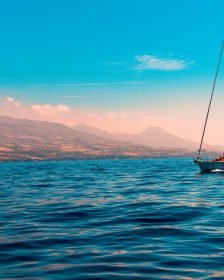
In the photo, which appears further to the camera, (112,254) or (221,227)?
(221,227)

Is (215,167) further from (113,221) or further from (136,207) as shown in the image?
(113,221)

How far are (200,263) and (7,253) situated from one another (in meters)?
6.49

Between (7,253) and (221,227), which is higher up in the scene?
(221,227)

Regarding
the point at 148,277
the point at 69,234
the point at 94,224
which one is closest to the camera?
the point at 148,277

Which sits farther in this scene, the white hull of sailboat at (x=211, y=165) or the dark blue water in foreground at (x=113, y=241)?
the white hull of sailboat at (x=211, y=165)

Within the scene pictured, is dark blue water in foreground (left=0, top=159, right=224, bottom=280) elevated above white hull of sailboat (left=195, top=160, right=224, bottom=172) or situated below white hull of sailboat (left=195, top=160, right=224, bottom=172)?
below

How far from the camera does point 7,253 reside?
12750 mm

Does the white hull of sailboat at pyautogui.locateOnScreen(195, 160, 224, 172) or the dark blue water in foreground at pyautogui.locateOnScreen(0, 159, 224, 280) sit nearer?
the dark blue water in foreground at pyautogui.locateOnScreen(0, 159, 224, 280)

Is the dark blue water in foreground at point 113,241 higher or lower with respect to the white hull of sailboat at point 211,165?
lower

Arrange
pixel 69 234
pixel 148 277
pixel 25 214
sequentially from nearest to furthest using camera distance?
pixel 148 277 < pixel 69 234 < pixel 25 214

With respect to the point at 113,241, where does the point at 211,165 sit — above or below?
above

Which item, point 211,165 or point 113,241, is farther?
point 211,165

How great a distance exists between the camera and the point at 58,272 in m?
10.5

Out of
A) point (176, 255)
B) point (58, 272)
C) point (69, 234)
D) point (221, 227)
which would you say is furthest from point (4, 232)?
point (221, 227)
